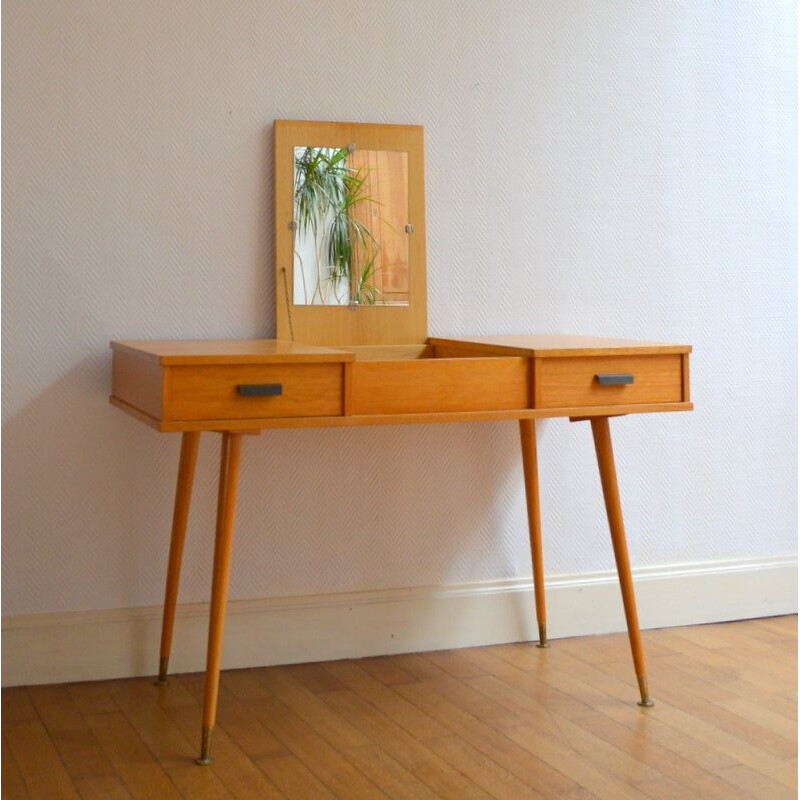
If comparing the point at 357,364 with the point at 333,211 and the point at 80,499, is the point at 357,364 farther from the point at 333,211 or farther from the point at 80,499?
the point at 80,499

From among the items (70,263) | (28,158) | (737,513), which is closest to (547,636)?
(737,513)

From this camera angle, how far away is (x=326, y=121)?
9.07 ft

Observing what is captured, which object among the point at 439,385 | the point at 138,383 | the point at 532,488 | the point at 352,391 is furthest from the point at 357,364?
the point at 532,488

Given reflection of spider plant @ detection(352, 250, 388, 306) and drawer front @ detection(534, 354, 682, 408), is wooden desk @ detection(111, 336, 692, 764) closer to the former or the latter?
drawer front @ detection(534, 354, 682, 408)

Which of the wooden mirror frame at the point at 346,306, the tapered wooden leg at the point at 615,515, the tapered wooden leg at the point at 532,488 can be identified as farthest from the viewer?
the tapered wooden leg at the point at 532,488

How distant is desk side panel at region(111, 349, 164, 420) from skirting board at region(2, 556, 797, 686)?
0.53 meters

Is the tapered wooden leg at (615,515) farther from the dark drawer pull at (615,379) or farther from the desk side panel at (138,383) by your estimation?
the desk side panel at (138,383)

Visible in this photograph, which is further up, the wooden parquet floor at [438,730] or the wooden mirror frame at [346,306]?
the wooden mirror frame at [346,306]

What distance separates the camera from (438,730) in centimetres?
234

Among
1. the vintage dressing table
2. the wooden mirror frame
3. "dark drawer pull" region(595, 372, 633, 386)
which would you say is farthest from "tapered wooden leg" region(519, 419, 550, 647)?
"dark drawer pull" region(595, 372, 633, 386)

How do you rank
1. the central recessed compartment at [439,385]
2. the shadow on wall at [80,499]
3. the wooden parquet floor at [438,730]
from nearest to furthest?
the wooden parquet floor at [438,730]
the central recessed compartment at [439,385]
the shadow on wall at [80,499]

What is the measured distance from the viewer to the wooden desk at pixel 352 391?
213 centimetres

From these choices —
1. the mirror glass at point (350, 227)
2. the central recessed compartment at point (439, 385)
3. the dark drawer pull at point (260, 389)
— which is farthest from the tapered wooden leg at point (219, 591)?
the mirror glass at point (350, 227)

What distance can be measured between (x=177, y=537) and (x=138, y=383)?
42cm
